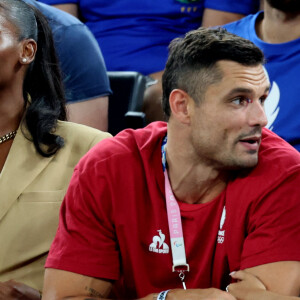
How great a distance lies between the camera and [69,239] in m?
1.88

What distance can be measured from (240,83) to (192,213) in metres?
0.35

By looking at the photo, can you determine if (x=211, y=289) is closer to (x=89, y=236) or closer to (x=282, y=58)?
(x=89, y=236)

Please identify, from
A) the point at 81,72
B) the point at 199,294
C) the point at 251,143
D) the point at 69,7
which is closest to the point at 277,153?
the point at 251,143

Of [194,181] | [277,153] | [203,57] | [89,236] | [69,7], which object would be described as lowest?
[69,7]

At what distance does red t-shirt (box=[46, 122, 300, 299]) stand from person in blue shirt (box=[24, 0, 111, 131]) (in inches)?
31.0

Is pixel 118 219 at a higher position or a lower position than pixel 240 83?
lower

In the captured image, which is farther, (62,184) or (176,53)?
(62,184)

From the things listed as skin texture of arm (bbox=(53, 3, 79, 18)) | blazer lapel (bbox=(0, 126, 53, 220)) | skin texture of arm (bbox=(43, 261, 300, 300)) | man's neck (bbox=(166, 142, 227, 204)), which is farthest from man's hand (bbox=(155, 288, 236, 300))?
skin texture of arm (bbox=(53, 3, 79, 18))

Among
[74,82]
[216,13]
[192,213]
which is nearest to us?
[192,213]

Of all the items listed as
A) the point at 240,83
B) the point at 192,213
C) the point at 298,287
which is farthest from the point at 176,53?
the point at 298,287

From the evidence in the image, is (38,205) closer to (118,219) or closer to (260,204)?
(118,219)

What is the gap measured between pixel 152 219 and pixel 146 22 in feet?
4.86

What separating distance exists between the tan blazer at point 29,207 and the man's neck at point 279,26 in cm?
96

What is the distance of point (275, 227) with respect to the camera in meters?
1.77
